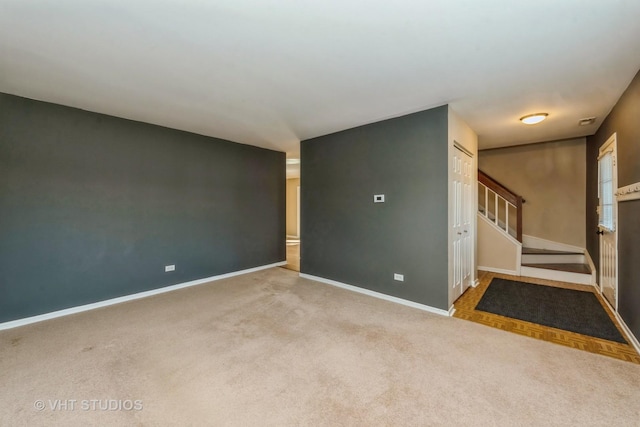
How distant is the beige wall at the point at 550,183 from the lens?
4.86m

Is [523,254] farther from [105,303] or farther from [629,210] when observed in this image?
[105,303]

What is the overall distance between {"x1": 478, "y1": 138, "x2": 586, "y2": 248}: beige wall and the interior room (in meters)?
0.04

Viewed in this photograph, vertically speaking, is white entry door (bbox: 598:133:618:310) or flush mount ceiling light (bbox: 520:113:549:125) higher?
flush mount ceiling light (bbox: 520:113:549:125)

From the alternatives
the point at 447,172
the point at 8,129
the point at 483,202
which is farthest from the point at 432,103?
the point at 8,129

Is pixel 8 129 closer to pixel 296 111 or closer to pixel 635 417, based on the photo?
pixel 296 111

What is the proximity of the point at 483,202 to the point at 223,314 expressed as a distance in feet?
17.9

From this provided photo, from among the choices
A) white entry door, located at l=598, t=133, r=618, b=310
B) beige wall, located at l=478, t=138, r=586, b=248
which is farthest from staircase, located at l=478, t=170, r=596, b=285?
white entry door, located at l=598, t=133, r=618, b=310

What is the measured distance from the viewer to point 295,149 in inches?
217

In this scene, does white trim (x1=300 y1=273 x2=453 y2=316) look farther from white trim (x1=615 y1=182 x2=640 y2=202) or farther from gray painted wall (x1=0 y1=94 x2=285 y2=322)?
white trim (x1=615 y1=182 x2=640 y2=202)

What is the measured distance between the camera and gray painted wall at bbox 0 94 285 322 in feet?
9.63

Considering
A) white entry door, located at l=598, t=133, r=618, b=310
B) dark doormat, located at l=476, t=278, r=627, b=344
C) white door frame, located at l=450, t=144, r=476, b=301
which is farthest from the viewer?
white door frame, located at l=450, t=144, r=476, b=301

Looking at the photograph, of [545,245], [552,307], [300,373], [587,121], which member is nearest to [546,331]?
[552,307]

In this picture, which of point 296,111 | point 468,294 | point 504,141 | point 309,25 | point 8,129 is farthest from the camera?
point 504,141

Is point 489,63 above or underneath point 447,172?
above
